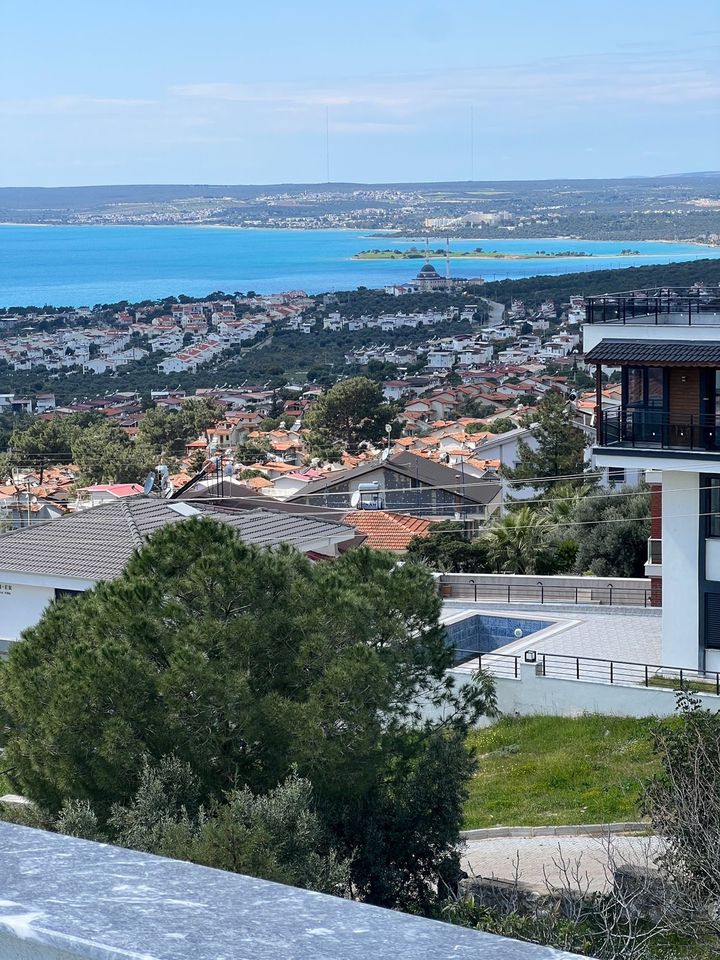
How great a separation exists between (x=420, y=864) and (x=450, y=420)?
74.5m

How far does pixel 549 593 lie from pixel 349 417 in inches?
1801

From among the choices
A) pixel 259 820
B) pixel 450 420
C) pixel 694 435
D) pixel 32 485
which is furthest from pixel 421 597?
pixel 450 420

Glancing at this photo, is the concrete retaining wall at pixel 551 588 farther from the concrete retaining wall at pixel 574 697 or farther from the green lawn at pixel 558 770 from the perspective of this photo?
the green lawn at pixel 558 770

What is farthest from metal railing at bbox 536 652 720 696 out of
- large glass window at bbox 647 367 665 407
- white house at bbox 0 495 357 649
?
white house at bbox 0 495 357 649

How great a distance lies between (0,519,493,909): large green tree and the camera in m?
8.78

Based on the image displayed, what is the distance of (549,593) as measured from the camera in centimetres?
2341

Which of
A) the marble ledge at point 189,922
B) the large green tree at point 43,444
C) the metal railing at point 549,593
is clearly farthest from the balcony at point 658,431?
the large green tree at point 43,444

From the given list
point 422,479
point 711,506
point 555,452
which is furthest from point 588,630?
point 422,479

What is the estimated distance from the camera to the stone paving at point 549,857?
1059 cm

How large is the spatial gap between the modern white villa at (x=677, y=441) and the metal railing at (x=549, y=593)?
178 inches

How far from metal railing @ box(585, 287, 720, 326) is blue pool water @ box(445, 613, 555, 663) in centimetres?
502

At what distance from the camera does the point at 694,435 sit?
16.5m

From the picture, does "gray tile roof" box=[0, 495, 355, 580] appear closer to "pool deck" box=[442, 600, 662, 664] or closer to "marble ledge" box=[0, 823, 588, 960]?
"pool deck" box=[442, 600, 662, 664]

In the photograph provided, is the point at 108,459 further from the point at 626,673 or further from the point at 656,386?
the point at 656,386
